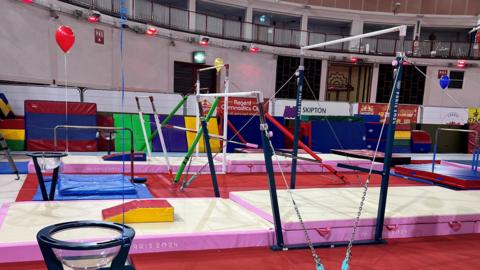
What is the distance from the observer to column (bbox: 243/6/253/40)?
16.9 m

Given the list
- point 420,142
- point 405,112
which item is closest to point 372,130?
point 420,142

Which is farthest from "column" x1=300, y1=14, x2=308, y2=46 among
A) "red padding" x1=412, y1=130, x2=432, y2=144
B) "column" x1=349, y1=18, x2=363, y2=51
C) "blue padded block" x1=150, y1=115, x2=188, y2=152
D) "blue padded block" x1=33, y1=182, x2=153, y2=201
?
"blue padded block" x1=33, y1=182, x2=153, y2=201

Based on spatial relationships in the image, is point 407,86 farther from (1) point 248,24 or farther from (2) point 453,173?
(2) point 453,173

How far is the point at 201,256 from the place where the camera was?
2.90 meters

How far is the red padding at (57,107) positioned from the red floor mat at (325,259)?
614 centimetres

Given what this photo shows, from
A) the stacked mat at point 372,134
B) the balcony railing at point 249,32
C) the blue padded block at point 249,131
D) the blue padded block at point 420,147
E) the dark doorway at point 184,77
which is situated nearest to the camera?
the blue padded block at point 249,131

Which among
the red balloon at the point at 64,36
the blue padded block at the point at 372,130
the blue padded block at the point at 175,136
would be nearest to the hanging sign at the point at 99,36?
the blue padded block at the point at 175,136

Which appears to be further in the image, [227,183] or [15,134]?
[15,134]

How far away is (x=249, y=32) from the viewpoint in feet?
55.8

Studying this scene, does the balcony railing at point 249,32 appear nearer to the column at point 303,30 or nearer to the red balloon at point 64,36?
the column at point 303,30

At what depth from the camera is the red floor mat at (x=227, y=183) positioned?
5020 millimetres

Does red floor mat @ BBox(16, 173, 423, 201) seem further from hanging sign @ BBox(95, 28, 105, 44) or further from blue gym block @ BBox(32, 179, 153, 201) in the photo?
hanging sign @ BBox(95, 28, 105, 44)

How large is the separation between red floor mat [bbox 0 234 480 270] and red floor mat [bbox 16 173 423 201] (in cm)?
208

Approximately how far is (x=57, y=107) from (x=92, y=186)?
4.26m
